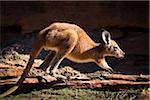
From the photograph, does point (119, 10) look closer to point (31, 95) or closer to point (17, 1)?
point (17, 1)

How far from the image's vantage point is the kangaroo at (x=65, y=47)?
6.61 metres

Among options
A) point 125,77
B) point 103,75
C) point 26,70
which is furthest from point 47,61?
point 125,77

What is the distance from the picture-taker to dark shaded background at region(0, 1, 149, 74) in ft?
29.4


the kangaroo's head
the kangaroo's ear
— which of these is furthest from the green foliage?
the kangaroo's ear

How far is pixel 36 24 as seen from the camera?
9031mm

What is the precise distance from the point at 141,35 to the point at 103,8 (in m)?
0.85

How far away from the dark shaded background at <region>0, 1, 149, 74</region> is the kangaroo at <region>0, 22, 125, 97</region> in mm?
1923

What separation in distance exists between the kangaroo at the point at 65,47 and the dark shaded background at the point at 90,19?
1923mm

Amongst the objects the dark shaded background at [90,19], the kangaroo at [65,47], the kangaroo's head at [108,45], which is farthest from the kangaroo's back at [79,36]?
the dark shaded background at [90,19]

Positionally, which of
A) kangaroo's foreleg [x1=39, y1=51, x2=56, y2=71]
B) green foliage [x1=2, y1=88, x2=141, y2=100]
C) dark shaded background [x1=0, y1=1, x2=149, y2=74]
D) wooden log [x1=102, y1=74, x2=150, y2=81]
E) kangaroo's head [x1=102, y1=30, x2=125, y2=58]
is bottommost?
green foliage [x1=2, y1=88, x2=141, y2=100]

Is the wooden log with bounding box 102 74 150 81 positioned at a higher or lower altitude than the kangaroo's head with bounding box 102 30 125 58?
lower

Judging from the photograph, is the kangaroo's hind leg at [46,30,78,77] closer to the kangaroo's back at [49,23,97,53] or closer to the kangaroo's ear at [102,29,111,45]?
the kangaroo's back at [49,23,97,53]

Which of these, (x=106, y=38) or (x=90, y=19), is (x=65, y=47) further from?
(x=90, y=19)

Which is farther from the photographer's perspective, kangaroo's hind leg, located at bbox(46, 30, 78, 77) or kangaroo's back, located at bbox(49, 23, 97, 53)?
kangaroo's back, located at bbox(49, 23, 97, 53)
